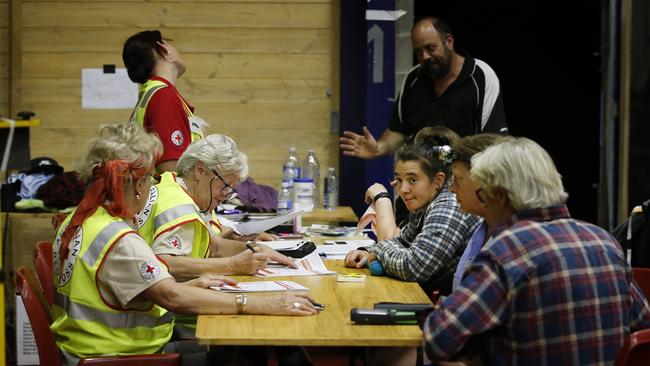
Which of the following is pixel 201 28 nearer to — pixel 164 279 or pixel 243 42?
pixel 243 42

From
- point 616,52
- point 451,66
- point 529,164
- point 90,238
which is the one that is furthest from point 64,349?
point 616,52

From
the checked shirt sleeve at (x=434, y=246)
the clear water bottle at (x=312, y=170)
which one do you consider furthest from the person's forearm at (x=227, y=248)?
the clear water bottle at (x=312, y=170)

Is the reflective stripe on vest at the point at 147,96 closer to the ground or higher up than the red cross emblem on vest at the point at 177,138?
higher up

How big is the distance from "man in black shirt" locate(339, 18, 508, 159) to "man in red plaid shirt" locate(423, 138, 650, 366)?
2.80 m

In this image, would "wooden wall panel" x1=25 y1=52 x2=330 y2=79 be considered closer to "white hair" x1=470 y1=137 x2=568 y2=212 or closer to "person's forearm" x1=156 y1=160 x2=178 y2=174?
"person's forearm" x1=156 y1=160 x2=178 y2=174

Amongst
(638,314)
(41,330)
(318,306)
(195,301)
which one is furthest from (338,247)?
(638,314)

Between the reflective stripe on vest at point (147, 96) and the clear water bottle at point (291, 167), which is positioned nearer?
the reflective stripe on vest at point (147, 96)

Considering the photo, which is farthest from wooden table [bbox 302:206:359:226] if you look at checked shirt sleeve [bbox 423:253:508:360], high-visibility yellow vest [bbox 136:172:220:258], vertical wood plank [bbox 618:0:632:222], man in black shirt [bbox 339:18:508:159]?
checked shirt sleeve [bbox 423:253:508:360]

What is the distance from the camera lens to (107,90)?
240 inches

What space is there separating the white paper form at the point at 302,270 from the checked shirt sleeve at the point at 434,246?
27cm

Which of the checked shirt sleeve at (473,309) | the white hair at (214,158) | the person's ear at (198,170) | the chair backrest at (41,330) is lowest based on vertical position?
the chair backrest at (41,330)

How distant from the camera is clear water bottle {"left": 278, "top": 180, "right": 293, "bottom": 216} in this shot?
5.26 metres

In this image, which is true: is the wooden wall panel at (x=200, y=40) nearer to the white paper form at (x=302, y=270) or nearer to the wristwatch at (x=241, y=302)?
the white paper form at (x=302, y=270)

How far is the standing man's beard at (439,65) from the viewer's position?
16.9 ft
